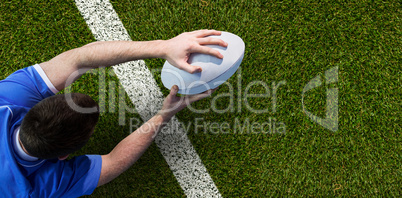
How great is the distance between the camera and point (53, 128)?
5.49 feet

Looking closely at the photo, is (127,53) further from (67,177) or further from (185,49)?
(67,177)

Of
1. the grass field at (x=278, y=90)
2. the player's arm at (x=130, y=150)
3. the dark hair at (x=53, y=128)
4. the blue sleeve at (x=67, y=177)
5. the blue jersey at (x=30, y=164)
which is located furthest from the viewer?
the grass field at (x=278, y=90)

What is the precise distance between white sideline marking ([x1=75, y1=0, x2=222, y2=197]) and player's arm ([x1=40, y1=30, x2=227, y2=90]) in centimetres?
77

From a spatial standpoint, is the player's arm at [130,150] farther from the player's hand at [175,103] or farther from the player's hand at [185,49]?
the player's hand at [185,49]

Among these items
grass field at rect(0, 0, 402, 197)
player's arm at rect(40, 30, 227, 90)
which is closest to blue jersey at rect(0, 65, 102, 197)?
player's arm at rect(40, 30, 227, 90)

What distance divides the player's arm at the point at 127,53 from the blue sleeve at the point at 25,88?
6 cm

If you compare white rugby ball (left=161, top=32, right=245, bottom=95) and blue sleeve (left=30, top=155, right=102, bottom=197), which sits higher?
white rugby ball (left=161, top=32, right=245, bottom=95)

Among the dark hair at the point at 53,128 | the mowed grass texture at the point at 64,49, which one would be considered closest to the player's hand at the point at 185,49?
the dark hair at the point at 53,128

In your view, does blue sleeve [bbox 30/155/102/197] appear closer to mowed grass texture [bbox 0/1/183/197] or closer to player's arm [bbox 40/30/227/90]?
player's arm [bbox 40/30/227/90]

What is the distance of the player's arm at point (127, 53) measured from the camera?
1.90 m

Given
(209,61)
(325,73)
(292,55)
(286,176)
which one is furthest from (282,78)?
(209,61)

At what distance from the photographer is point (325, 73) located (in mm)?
2893

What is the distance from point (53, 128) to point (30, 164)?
43 centimetres

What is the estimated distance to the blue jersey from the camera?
185 cm
